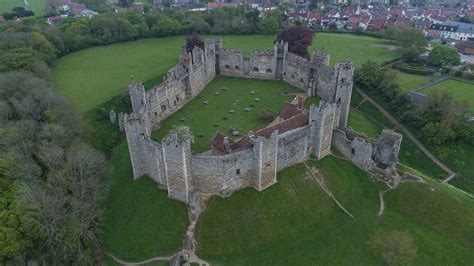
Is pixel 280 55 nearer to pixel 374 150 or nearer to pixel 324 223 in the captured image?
pixel 374 150

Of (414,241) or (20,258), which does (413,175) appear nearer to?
(414,241)

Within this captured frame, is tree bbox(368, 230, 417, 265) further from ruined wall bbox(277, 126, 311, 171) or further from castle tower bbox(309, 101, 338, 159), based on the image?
castle tower bbox(309, 101, 338, 159)

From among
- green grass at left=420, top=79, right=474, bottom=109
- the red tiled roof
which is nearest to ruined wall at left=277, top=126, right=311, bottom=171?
the red tiled roof

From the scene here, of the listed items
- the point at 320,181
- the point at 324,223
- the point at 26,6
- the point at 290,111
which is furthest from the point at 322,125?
the point at 26,6

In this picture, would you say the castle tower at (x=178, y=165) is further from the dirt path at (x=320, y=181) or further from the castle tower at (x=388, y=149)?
the castle tower at (x=388, y=149)

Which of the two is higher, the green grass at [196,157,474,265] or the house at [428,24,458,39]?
the house at [428,24,458,39]

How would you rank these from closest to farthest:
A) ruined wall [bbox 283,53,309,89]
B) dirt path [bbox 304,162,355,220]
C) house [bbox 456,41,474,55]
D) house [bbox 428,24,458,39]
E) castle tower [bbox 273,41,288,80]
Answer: dirt path [bbox 304,162,355,220], ruined wall [bbox 283,53,309,89], castle tower [bbox 273,41,288,80], house [bbox 456,41,474,55], house [bbox 428,24,458,39]
